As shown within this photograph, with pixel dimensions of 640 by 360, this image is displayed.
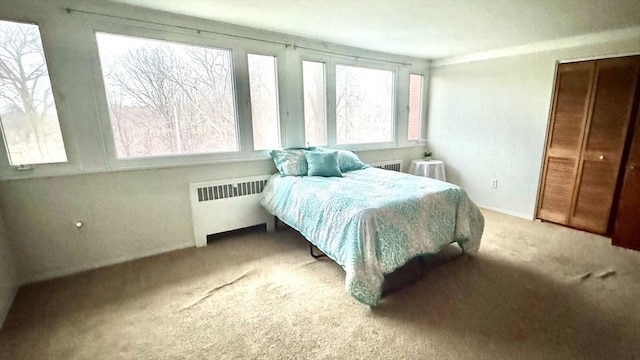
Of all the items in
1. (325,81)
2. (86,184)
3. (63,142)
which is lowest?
(86,184)

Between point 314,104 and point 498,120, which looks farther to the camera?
point 498,120

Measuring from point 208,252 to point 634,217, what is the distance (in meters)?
4.14

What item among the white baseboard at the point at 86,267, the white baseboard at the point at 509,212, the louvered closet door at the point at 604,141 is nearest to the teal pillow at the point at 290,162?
the white baseboard at the point at 86,267

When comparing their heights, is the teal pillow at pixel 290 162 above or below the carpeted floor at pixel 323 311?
above

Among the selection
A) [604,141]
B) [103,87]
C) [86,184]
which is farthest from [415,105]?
[86,184]

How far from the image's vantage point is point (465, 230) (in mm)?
2389

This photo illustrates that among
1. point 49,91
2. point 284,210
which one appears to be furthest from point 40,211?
point 284,210

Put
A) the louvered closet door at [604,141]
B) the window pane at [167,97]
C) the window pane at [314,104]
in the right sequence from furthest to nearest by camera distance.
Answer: the window pane at [314,104], the louvered closet door at [604,141], the window pane at [167,97]

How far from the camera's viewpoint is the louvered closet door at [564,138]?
9.90ft

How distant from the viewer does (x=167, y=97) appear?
2.61 metres

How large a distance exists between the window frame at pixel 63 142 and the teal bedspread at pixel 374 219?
1756 millimetres

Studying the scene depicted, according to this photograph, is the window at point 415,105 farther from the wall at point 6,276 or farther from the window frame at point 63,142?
the wall at point 6,276

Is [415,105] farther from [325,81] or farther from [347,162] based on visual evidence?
[347,162]

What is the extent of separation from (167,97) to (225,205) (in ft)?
3.87
